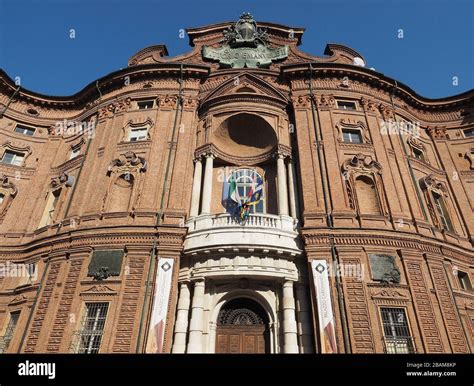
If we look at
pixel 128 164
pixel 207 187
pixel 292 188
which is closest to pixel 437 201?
pixel 292 188

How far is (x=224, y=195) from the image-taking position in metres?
20.5

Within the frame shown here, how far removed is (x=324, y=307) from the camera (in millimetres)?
14594

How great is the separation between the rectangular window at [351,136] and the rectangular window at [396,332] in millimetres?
10916

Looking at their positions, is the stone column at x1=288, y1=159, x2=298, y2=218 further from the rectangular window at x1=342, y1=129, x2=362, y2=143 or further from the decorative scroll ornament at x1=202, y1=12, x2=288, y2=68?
the decorative scroll ornament at x1=202, y1=12, x2=288, y2=68

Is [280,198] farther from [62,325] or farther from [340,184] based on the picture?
[62,325]

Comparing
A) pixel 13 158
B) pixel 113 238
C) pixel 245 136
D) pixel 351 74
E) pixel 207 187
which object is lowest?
pixel 113 238

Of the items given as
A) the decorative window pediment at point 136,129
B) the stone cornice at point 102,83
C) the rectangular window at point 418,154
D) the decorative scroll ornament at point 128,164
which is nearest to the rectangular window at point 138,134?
the decorative window pediment at point 136,129

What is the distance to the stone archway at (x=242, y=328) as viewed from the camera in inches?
609

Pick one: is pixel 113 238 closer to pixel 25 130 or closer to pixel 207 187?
pixel 207 187

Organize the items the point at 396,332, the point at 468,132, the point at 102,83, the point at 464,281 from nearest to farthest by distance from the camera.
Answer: the point at 396,332, the point at 464,281, the point at 102,83, the point at 468,132

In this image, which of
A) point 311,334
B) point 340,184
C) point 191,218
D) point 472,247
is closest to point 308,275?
point 311,334

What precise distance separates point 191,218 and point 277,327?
7.12 meters

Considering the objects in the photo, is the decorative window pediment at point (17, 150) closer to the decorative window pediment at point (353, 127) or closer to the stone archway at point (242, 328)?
the stone archway at point (242, 328)

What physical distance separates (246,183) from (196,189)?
3.22 m
